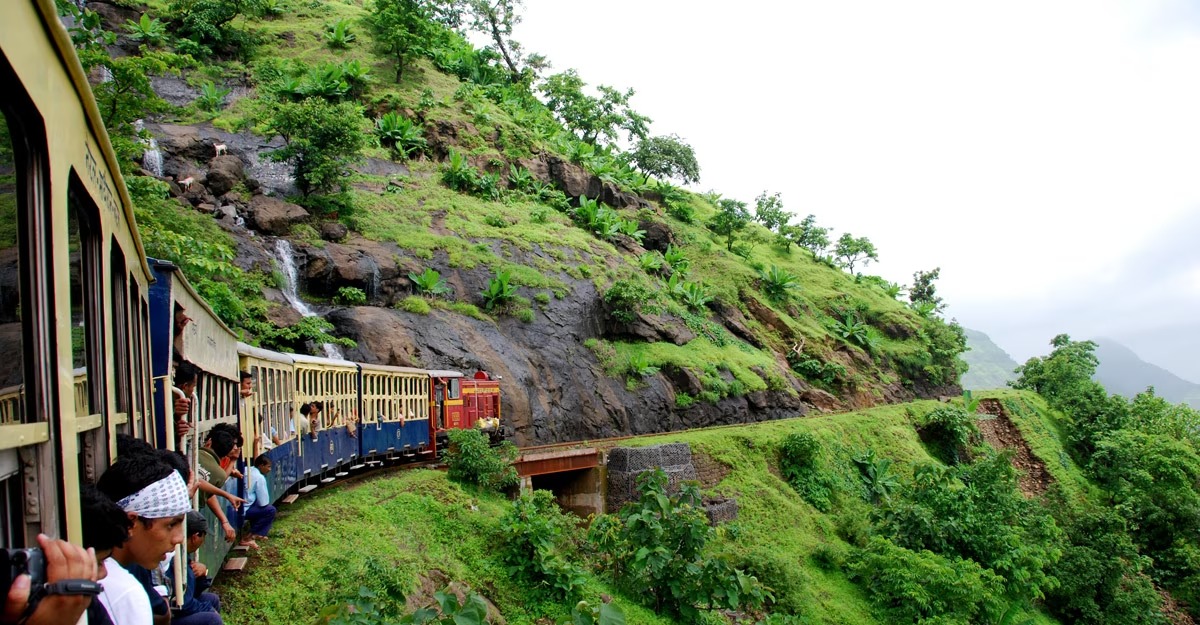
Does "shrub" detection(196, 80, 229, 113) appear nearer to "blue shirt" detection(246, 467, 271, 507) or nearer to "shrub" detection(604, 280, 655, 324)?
"shrub" detection(604, 280, 655, 324)

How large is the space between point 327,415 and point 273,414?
8.16 ft

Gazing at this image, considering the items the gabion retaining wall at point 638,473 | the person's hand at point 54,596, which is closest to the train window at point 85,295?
the person's hand at point 54,596

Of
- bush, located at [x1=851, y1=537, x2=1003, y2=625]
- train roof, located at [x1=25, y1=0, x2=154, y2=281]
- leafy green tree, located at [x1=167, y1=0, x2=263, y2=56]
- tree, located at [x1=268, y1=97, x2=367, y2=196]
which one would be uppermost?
leafy green tree, located at [x1=167, y1=0, x2=263, y2=56]

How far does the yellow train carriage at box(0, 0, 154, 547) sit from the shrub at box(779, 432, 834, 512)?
63.5 ft

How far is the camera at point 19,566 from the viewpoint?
5.29 ft

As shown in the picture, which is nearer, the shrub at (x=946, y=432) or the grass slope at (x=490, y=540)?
the grass slope at (x=490, y=540)

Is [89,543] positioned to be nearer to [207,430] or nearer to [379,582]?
[207,430]

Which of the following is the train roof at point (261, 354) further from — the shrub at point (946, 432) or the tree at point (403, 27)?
the tree at point (403, 27)

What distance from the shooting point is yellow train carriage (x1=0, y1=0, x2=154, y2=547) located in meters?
1.88

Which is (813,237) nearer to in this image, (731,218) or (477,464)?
(731,218)

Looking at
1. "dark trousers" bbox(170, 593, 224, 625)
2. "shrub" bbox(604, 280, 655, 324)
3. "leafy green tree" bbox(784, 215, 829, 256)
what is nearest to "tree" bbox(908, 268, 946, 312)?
"leafy green tree" bbox(784, 215, 829, 256)

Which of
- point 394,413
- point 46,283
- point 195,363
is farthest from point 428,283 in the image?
point 46,283

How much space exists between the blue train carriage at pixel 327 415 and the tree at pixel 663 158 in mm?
40321

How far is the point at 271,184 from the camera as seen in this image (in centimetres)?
2673
